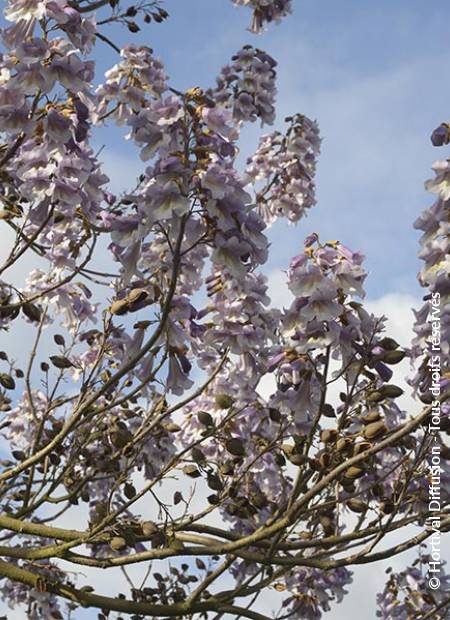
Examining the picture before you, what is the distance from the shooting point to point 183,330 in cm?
487

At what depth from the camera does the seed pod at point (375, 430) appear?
414 cm

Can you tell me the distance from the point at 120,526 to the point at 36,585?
64 cm

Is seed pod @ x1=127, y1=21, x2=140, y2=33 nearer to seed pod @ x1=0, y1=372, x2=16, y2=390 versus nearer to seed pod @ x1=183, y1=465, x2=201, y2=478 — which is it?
seed pod @ x1=0, y1=372, x2=16, y2=390

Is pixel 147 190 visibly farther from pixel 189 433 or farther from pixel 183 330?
pixel 189 433

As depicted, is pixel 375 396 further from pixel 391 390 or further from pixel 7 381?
pixel 7 381

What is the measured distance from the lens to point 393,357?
4.46 meters

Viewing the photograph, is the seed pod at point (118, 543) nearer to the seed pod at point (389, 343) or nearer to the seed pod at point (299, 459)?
the seed pod at point (299, 459)

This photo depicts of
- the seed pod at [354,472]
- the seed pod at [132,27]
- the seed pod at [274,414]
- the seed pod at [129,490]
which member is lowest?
the seed pod at [354,472]

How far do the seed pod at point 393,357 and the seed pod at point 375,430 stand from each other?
1.39ft

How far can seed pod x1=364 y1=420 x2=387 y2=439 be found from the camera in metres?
4.14

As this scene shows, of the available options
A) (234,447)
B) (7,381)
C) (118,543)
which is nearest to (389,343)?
(234,447)

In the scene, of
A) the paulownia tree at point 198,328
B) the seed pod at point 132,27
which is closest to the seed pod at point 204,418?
the paulownia tree at point 198,328

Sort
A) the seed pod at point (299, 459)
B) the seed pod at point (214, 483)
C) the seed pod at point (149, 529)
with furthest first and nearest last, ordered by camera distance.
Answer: the seed pod at point (214, 483), the seed pod at point (149, 529), the seed pod at point (299, 459)

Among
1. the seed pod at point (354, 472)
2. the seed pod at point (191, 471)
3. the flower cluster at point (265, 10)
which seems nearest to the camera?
the seed pod at point (354, 472)
